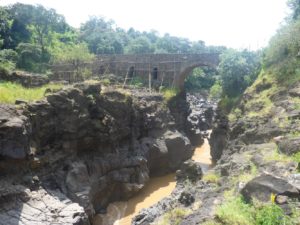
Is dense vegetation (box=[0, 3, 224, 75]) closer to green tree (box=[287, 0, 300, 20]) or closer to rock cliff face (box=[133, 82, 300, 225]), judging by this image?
rock cliff face (box=[133, 82, 300, 225])

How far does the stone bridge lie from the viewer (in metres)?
40.5

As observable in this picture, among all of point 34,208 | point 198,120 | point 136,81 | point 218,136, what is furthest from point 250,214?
point 198,120

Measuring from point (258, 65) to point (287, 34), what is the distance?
343 inches

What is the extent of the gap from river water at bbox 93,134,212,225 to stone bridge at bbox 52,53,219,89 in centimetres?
1378

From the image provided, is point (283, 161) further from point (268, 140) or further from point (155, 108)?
point (155, 108)

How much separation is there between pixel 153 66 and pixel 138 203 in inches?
946

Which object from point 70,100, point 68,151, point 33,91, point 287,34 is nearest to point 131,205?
point 68,151

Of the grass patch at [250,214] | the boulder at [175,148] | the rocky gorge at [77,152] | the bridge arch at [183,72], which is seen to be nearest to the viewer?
the grass patch at [250,214]

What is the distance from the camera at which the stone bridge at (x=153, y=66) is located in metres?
40.5

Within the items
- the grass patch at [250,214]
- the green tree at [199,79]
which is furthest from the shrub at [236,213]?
the green tree at [199,79]

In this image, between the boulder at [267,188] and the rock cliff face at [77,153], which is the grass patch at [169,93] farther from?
the boulder at [267,188]

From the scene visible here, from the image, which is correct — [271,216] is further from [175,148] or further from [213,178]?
[175,148]

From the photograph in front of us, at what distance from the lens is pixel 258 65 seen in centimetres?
3209

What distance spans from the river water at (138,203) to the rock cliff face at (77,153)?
2.37 ft
